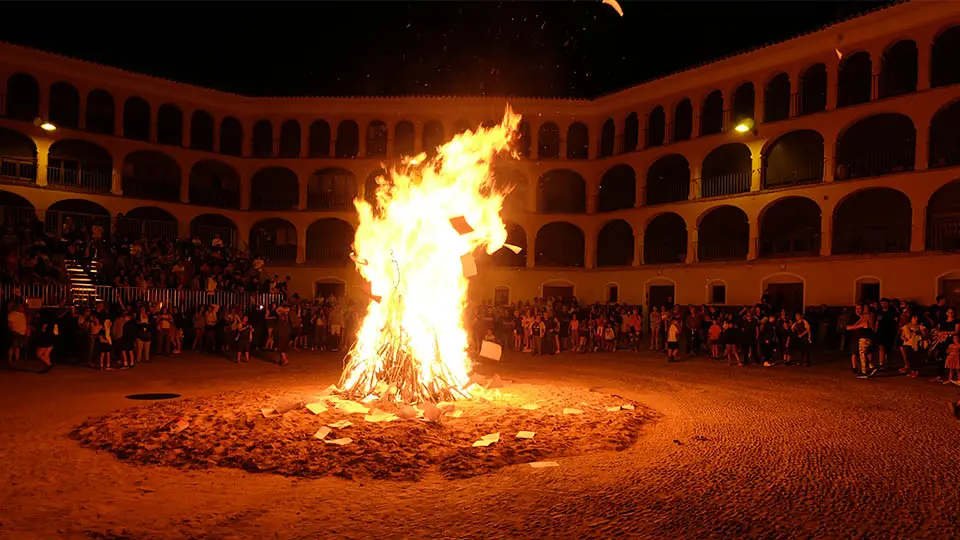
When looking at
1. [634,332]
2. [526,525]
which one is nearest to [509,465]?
[526,525]

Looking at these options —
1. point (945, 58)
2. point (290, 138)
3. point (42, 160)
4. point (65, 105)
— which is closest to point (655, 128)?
point (945, 58)

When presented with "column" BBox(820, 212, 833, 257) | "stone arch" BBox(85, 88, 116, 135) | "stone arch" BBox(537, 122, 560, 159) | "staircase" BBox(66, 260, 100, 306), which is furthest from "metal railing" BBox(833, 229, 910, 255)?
"stone arch" BBox(85, 88, 116, 135)

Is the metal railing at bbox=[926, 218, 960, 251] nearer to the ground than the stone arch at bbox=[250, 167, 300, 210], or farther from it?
nearer to the ground

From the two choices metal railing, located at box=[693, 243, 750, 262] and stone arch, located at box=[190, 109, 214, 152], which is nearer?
metal railing, located at box=[693, 243, 750, 262]

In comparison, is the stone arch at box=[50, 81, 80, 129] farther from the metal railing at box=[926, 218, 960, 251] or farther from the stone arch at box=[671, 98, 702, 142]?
the metal railing at box=[926, 218, 960, 251]

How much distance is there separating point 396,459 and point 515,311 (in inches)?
747

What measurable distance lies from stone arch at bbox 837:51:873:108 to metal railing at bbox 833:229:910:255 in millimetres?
5519

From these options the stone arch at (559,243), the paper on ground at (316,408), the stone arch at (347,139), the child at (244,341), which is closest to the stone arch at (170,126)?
the stone arch at (347,139)

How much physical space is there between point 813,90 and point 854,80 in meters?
1.72

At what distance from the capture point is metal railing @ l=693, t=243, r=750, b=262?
32.3 meters

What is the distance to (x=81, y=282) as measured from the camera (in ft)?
76.4

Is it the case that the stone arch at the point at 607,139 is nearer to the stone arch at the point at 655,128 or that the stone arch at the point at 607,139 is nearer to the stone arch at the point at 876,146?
the stone arch at the point at 655,128

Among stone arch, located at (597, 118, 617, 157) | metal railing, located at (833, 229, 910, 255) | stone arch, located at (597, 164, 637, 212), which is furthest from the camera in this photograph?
stone arch, located at (597, 164, 637, 212)

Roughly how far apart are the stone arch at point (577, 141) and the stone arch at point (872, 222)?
14.1m
